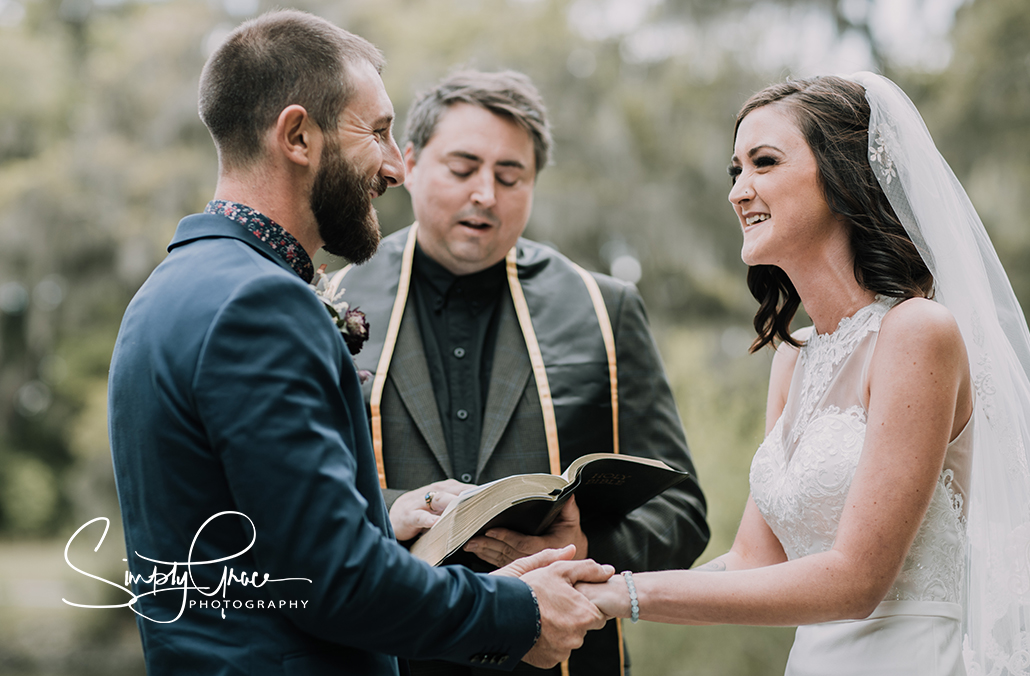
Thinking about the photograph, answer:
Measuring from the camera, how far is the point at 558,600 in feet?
6.65

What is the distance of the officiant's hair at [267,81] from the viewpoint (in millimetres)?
1930

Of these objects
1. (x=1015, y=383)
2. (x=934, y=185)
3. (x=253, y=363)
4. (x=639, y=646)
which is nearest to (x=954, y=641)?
(x=1015, y=383)

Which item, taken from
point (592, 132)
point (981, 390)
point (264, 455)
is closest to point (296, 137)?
point (264, 455)

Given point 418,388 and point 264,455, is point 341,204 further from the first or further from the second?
point 418,388

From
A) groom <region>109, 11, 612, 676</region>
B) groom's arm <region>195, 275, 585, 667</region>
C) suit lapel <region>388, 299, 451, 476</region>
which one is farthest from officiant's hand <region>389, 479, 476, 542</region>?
groom's arm <region>195, 275, 585, 667</region>

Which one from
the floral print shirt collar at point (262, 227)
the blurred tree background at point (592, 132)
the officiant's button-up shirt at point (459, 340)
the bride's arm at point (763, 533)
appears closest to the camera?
the floral print shirt collar at point (262, 227)

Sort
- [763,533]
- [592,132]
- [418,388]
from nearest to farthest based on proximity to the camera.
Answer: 1. [763,533]
2. [418,388]
3. [592,132]

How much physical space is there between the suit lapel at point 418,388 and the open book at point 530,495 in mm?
608

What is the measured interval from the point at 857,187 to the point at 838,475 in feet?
2.56

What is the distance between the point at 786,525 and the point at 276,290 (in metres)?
1.60

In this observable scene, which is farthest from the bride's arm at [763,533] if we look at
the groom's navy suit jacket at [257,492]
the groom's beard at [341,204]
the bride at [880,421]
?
the groom's beard at [341,204]

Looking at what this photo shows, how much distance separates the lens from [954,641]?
2238 mm

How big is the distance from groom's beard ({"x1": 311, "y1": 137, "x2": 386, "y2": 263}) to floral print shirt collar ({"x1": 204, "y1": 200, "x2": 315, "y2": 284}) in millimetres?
108

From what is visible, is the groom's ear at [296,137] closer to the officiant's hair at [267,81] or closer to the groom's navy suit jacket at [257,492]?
the officiant's hair at [267,81]
